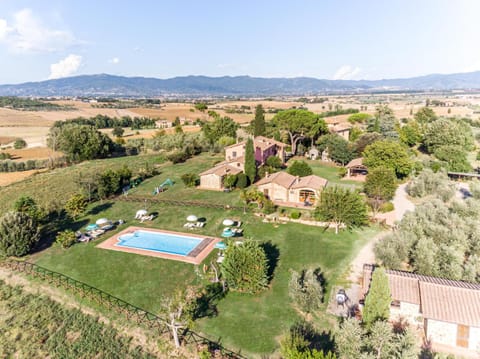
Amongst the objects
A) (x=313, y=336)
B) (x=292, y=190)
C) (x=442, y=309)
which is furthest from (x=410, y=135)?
(x=313, y=336)

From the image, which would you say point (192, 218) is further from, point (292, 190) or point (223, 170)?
point (223, 170)

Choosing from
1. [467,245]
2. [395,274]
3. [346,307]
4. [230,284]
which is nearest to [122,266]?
[230,284]

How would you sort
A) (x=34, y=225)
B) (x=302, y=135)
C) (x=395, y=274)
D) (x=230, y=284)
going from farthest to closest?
(x=302, y=135)
(x=34, y=225)
(x=230, y=284)
(x=395, y=274)

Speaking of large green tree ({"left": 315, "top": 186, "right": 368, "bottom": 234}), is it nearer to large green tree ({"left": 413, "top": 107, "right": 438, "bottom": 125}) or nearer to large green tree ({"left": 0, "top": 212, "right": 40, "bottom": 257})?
large green tree ({"left": 0, "top": 212, "right": 40, "bottom": 257})

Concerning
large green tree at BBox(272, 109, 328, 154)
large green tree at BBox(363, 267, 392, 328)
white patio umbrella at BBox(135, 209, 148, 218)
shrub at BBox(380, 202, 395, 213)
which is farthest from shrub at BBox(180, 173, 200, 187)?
large green tree at BBox(363, 267, 392, 328)

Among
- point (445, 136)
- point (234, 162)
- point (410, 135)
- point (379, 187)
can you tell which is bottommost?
point (234, 162)

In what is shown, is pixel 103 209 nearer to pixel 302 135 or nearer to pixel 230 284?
pixel 230 284

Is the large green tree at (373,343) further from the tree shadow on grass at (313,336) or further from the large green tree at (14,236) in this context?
the large green tree at (14,236)
